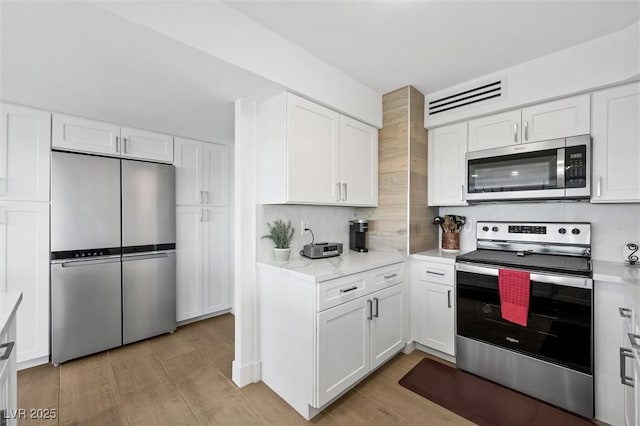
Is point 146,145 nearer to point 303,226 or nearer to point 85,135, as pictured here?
point 85,135

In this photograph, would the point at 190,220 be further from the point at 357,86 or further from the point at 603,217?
the point at 603,217

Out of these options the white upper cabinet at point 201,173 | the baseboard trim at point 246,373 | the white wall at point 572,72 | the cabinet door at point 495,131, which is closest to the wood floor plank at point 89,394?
the baseboard trim at point 246,373

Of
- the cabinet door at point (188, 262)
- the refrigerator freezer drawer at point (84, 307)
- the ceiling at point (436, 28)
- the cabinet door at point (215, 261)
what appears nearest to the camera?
the ceiling at point (436, 28)

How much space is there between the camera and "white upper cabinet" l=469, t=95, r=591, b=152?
2.02 metres

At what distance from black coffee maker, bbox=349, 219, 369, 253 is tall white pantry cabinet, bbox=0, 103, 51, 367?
277cm

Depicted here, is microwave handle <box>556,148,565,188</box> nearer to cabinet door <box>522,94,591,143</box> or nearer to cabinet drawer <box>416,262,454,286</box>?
cabinet door <box>522,94,591,143</box>

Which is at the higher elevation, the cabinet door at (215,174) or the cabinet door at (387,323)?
the cabinet door at (215,174)

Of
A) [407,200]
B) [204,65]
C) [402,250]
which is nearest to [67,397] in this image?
[204,65]

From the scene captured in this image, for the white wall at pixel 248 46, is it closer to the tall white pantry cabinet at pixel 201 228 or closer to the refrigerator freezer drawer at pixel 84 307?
the tall white pantry cabinet at pixel 201 228

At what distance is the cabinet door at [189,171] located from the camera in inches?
124

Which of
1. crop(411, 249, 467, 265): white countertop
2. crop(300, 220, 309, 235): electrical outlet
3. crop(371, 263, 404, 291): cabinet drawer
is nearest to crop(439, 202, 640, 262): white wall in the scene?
crop(411, 249, 467, 265): white countertop

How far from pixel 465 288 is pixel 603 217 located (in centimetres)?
120

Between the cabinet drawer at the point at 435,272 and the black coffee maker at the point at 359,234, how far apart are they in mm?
551

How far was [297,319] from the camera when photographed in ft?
5.90
